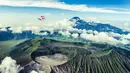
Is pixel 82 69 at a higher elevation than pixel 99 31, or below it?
below

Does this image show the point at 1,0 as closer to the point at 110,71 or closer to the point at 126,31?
the point at 110,71

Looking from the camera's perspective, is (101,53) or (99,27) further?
(99,27)

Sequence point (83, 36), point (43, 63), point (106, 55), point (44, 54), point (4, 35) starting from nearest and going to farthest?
point (43, 63)
point (44, 54)
point (106, 55)
point (4, 35)
point (83, 36)

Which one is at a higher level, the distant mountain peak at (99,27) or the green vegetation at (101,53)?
the distant mountain peak at (99,27)

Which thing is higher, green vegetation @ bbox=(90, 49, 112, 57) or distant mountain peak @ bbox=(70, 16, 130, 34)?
distant mountain peak @ bbox=(70, 16, 130, 34)

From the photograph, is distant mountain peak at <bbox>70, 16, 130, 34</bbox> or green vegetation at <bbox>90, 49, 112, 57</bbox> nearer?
green vegetation at <bbox>90, 49, 112, 57</bbox>

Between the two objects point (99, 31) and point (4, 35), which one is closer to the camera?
point (4, 35)

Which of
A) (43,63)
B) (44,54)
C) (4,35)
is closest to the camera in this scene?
(43,63)

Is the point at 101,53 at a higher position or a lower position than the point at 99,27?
lower

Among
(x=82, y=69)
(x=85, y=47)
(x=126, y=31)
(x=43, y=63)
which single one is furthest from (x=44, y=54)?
(x=126, y=31)

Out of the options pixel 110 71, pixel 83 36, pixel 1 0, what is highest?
pixel 1 0

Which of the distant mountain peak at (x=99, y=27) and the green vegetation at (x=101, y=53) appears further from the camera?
the distant mountain peak at (x=99, y=27)
